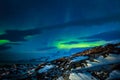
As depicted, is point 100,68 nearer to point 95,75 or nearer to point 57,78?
point 95,75

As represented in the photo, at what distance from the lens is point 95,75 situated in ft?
33.7

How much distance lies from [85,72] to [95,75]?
0.54 metres

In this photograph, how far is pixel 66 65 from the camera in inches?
480

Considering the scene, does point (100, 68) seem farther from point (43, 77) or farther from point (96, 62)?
point (43, 77)

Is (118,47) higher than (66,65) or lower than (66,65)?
higher

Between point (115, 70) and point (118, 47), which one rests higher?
point (118, 47)

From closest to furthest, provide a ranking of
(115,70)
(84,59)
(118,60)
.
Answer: (115,70) < (118,60) < (84,59)

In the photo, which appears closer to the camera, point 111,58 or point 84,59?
point 111,58

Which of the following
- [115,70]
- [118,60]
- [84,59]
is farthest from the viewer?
[84,59]

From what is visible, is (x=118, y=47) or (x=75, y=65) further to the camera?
(x=118, y=47)

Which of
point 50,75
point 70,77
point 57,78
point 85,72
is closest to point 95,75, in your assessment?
point 85,72

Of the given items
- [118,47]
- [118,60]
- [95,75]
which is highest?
[118,47]

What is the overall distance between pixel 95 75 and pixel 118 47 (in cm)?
324

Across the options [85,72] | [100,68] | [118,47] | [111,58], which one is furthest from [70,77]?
[118,47]
